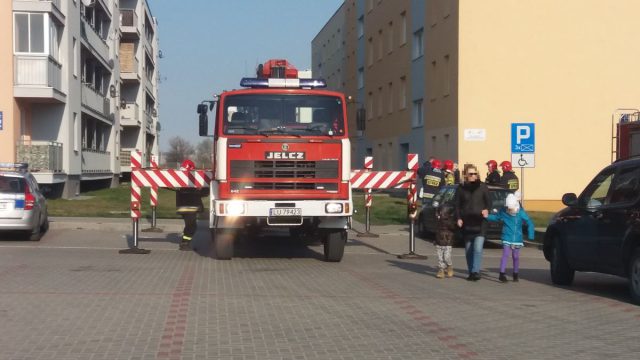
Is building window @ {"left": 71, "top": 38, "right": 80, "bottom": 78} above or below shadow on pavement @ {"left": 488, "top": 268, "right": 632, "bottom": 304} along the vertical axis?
above

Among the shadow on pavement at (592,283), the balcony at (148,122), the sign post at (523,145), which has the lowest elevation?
the shadow on pavement at (592,283)

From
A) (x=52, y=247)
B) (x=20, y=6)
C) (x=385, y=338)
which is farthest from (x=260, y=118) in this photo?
(x=20, y=6)

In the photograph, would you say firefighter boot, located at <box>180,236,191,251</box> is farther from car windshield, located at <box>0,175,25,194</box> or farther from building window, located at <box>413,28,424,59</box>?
building window, located at <box>413,28,424,59</box>

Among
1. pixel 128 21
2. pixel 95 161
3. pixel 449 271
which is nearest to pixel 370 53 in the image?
pixel 128 21

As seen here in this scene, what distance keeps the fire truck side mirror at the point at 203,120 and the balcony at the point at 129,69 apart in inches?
1530

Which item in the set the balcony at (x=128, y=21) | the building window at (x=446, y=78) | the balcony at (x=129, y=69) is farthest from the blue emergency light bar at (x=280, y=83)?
the balcony at (x=129, y=69)

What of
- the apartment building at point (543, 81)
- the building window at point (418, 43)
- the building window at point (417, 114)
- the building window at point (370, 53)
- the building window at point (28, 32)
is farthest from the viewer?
the building window at point (370, 53)

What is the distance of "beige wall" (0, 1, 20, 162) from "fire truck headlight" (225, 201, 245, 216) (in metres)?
16.4

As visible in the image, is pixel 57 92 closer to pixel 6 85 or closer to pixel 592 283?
pixel 6 85

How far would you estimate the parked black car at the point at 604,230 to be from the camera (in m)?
10.1

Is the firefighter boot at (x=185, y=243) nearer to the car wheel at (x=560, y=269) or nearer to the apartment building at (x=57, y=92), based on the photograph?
the car wheel at (x=560, y=269)

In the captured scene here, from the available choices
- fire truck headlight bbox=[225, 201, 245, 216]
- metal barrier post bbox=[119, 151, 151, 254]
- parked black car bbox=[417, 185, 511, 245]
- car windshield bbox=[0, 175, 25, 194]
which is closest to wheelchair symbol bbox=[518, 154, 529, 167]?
parked black car bbox=[417, 185, 511, 245]

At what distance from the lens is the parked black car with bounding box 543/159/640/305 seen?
396 inches

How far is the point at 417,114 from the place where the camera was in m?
38.6
